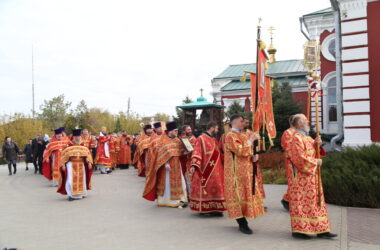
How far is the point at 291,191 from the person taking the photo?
5.60m

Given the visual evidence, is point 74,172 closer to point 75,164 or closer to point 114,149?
point 75,164

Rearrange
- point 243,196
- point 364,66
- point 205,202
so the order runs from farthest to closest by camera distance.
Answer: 1. point 364,66
2. point 205,202
3. point 243,196

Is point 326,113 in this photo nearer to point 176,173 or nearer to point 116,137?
point 116,137

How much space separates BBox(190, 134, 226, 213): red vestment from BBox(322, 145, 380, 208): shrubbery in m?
2.73

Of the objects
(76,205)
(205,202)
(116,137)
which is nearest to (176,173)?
(205,202)

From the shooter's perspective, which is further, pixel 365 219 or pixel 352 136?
pixel 352 136

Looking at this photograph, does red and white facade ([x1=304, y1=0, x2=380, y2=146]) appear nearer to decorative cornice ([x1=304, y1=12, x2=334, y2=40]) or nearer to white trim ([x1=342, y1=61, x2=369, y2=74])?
white trim ([x1=342, y1=61, x2=369, y2=74])

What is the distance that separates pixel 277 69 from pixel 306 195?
2626 cm

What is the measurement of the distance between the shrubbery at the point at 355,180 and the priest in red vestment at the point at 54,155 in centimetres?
866

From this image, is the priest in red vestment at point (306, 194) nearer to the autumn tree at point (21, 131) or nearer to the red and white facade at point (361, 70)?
the red and white facade at point (361, 70)

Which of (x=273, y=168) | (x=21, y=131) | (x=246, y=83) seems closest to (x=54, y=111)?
(x=21, y=131)

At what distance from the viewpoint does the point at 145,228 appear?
257 inches

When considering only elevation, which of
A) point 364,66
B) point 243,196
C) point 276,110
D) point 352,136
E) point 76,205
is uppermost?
point 364,66

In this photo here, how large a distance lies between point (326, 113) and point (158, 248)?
1859cm
